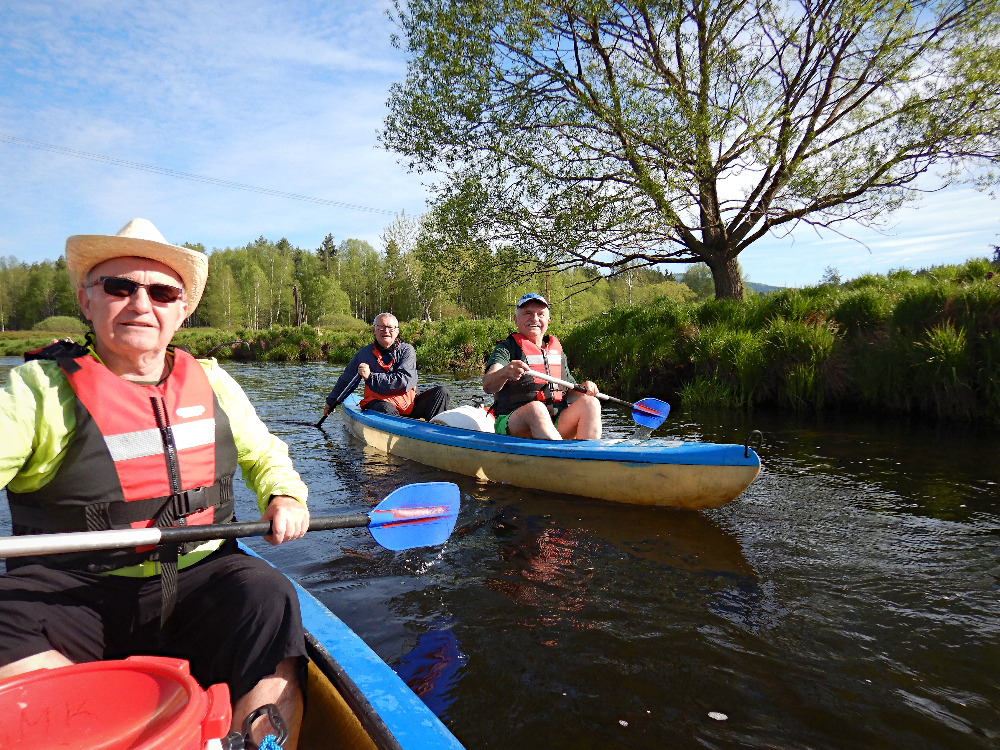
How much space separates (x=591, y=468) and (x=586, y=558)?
3.65 ft

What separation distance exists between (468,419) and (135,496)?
14.8ft

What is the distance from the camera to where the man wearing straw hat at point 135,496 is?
1.56 meters

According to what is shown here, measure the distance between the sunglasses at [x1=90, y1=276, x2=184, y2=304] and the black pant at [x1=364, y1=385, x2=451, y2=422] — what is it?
5.51 m

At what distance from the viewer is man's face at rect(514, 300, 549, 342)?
5.23m

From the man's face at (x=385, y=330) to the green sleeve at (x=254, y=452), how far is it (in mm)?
5247

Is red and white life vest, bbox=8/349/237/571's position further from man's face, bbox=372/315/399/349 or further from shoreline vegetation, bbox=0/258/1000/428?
shoreline vegetation, bbox=0/258/1000/428

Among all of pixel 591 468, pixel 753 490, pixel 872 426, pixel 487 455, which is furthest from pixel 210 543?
pixel 872 426

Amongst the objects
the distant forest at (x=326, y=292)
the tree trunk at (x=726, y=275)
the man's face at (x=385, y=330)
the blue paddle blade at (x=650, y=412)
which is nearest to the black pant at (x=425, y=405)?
the man's face at (x=385, y=330)

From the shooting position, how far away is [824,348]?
860cm

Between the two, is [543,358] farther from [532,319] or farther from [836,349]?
[836,349]

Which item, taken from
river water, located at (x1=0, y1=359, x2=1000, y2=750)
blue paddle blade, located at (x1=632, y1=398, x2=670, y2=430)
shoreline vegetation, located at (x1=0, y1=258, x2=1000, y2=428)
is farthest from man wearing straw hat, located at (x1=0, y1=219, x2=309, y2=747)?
shoreline vegetation, located at (x1=0, y1=258, x2=1000, y2=428)

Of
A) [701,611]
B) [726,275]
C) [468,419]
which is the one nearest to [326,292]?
[726,275]

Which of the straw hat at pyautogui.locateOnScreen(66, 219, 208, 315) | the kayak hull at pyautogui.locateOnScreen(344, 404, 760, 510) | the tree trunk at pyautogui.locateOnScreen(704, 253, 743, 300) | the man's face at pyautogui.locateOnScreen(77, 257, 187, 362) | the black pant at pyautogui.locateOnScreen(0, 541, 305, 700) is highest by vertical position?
the tree trunk at pyautogui.locateOnScreen(704, 253, 743, 300)

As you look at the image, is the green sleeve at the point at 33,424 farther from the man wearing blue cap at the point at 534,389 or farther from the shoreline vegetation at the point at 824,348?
the shoreline vegetation at the point at 824,348
